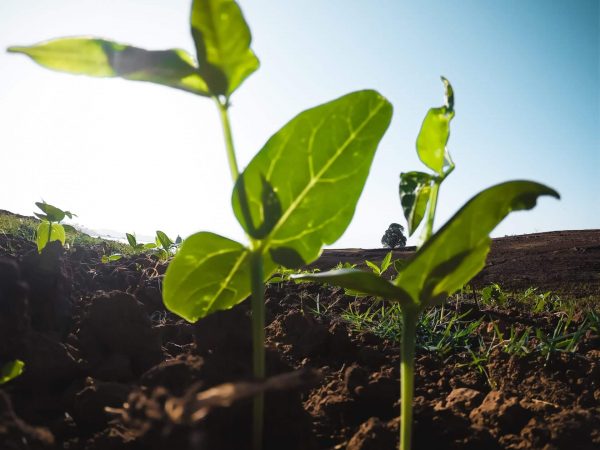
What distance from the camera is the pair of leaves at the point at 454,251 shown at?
2.86 ft

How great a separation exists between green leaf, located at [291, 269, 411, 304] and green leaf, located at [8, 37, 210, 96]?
19.4 inches

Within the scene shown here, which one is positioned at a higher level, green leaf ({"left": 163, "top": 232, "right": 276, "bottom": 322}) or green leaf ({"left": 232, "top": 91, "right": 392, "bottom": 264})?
green leaf ({"left": 232, "top": 91, "right": 392, "bottom": 264})

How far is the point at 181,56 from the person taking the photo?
891mm

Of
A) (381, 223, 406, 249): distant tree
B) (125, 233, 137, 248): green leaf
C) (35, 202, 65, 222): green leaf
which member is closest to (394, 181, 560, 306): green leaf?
(35, 202, 65, 222): green leaf

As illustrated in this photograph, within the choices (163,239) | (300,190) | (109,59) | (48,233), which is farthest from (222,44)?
(163,239)

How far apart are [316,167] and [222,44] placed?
0.32m

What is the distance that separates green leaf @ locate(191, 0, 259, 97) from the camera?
84cm

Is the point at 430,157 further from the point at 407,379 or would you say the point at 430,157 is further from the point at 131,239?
the point at 131,239

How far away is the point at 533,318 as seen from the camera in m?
2.25

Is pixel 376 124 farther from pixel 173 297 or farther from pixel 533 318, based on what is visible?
pixel 533 318

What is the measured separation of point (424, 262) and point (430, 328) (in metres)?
1.20

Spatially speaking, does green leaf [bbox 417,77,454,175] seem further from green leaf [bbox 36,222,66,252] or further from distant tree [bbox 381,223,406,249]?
distant tree [bbox 381,223,406,249]

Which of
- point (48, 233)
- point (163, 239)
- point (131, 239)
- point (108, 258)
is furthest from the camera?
point (131, 239)

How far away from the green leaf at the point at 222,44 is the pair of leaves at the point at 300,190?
6.0 inches
